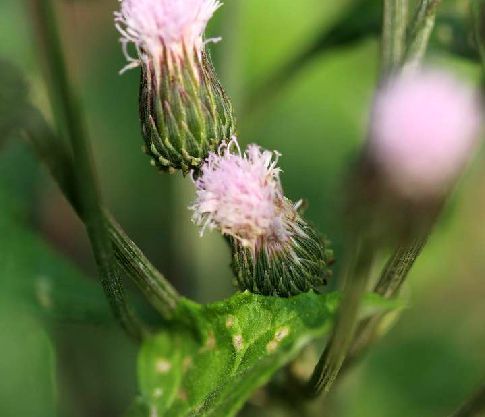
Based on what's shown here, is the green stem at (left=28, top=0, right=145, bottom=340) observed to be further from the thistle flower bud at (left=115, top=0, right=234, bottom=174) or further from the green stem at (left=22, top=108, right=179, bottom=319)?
the thistle flower bud at (left=115, top=0, right=234, bottom=174)

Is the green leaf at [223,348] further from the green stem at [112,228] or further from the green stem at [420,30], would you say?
the green stem at [420,30]

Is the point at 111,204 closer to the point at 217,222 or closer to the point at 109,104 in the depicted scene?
the point at 109,104

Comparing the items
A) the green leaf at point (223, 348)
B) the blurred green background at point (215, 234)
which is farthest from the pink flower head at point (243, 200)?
the blurred green background at point (215, 234)

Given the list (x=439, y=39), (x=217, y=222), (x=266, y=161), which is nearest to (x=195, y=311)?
(x=217, y=222)

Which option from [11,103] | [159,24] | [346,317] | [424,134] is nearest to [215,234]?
[159,24]

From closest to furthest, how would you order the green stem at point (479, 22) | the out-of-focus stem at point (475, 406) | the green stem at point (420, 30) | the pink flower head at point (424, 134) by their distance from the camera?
1. the pink flower head at point (424, 134)
2. the out-of-focus stem at point (475, 406)
3. the green stem at point (420, 30)
4. the green stem at point (479, 22)
